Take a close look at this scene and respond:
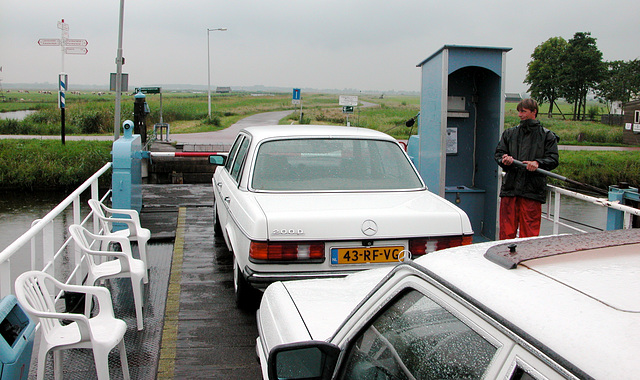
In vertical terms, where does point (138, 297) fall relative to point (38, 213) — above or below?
above

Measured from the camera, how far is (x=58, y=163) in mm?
21672

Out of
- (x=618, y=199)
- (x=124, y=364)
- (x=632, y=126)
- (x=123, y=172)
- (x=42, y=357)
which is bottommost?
(x=124, y=364)

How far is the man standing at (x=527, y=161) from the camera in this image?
645cm

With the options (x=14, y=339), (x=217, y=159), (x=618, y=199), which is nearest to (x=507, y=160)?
(x=618, y=199)

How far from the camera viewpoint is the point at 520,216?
6.70 meters

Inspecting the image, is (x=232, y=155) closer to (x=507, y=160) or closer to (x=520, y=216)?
(x=507, y=160)

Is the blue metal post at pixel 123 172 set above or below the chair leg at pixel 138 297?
above

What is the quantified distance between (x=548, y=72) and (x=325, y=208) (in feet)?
248

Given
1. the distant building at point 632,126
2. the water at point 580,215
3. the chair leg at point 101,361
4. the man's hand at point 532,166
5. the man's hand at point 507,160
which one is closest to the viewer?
the chair leg at point 101,361

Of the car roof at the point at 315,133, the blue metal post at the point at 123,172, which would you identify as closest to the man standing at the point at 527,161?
the car roof at the point at 315,133

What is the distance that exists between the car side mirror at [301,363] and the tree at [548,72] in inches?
2961

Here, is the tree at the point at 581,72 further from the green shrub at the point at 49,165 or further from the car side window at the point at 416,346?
the car side window at the point at 416,346

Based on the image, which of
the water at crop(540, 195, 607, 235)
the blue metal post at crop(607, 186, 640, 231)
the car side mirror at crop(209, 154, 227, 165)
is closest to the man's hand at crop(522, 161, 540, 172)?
the blue metal post at crop(607, 186, 640, 231)

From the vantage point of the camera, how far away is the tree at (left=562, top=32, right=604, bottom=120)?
6994 cm
